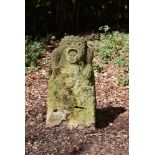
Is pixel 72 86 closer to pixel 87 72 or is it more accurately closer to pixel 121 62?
pixel 87 72

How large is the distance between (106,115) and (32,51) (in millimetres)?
3388

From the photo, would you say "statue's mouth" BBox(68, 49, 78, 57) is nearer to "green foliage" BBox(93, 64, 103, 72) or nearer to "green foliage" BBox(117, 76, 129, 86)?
"green foliage" BBox(117, 76, 129, 86)

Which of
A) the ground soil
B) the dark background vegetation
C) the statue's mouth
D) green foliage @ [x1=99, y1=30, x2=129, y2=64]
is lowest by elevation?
the ground soil

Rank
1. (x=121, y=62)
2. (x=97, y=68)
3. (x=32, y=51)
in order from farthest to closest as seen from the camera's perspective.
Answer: (x=32, y=51)
(x=121, y=62)
(x=97, y=68)

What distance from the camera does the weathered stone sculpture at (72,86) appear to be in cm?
679

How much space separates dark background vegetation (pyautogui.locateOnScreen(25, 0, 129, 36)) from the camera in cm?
1207

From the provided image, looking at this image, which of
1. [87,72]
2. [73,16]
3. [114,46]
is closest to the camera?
[87,72]

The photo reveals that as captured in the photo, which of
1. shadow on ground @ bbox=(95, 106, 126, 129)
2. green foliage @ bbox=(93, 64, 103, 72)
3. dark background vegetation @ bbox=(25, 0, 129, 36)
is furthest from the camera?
dark background vegetation @ bbox=(25, 0, 129, 36)

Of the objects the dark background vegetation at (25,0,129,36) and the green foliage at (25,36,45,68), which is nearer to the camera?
the green foliage at (25,36,45,68)

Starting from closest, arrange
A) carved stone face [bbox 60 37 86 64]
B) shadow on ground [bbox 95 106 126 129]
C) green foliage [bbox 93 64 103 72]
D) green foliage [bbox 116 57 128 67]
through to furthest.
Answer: carved stone face [bbox 60 37 86 64] < shadow on ground [bbox 95 106 126 129] < green foliage [bbox 93 64 103 72] < green foliage [bbox 116 57 128 67]

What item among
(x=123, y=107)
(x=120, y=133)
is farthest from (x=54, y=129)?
(x=123, y=107)

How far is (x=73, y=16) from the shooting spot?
12.4 m

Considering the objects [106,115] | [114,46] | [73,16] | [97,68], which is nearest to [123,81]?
[97,68]

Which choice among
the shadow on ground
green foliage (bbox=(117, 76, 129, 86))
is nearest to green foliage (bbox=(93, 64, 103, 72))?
green foliage (bbox=(117, 76, 129, 86))
